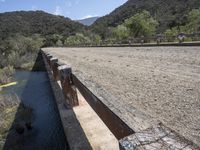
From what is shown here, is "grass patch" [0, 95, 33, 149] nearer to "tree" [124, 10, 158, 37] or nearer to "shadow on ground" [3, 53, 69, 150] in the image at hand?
"shadow on ground" [3, 53, 69, 150]

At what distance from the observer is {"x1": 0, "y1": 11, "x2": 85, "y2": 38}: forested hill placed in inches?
5423

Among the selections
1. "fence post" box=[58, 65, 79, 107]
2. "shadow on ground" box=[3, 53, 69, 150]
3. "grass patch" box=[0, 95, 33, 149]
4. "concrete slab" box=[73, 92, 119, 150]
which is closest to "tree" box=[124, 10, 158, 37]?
"grass patch" box=[0, 95, 33, 149]

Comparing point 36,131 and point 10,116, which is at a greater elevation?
point 36,131

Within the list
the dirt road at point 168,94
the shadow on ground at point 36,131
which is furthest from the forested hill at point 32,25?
the dirt road at point 168,94

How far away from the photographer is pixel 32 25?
15350 centimetres

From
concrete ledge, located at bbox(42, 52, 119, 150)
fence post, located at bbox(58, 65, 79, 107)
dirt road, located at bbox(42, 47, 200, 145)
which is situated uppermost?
fence post, located at bbox(58, 65, 79, 107)

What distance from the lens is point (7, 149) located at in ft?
35.3

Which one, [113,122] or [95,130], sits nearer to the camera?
[113,122]

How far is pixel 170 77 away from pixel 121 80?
5.88 ft

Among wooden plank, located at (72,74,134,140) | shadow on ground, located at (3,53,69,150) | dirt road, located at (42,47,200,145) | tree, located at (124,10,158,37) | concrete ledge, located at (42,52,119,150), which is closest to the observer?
wooden plank, located at (72,74,134,140)

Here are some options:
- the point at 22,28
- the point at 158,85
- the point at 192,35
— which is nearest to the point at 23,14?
the point at 22,28

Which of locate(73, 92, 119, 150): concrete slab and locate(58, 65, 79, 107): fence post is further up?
locate(58, 65, 79, 107): fence post

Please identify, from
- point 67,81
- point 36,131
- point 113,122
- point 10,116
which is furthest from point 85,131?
point 10,116

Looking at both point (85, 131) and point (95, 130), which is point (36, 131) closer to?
point (85, 131)
